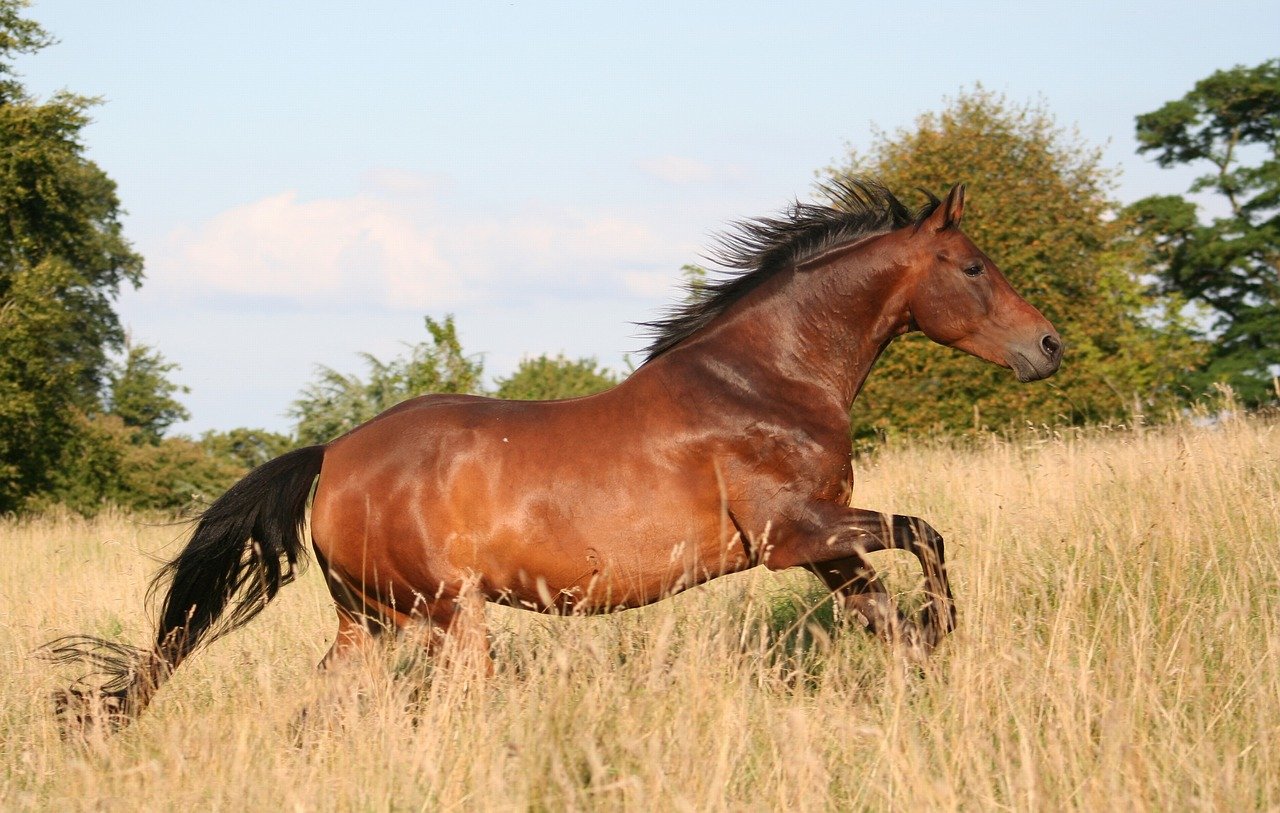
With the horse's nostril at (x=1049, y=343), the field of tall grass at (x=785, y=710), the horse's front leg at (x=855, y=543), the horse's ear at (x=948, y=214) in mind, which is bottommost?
the field of tall grass at (x=785, y=710)

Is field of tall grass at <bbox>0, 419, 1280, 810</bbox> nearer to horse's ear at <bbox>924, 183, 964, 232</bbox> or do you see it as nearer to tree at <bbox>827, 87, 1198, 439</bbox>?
horse's ear at <bbox>924, 183, 964, 232</bbox>

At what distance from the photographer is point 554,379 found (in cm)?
4372

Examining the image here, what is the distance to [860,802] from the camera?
12.0 ft

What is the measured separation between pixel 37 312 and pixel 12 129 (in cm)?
310

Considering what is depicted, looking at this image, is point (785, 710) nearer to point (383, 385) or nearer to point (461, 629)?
point (461, 629)

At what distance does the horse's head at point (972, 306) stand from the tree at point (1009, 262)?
39.1 ft

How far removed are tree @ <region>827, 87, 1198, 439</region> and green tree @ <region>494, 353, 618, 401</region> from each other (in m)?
21.3

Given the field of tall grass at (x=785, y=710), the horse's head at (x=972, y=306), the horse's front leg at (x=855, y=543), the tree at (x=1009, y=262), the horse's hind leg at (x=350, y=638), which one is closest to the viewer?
the field of tall grass at (x=785, y=710)

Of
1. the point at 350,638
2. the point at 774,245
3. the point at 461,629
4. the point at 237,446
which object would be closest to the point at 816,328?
the point at 774,245

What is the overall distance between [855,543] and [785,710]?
1.10 m

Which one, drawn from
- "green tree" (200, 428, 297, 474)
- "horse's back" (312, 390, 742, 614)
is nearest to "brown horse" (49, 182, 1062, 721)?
"horse's back" (312, 390, 742, 614)

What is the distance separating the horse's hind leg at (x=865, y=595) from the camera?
510cm

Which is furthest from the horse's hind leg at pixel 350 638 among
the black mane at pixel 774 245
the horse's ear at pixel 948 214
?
the horse's ear at pixel 948 214

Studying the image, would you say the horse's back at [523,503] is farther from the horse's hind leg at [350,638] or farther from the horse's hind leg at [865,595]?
the horse's hind leg at [865,595]
